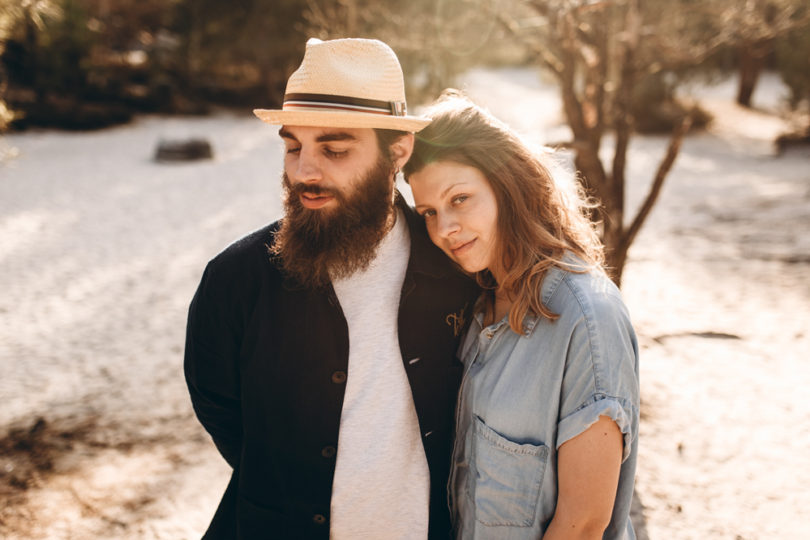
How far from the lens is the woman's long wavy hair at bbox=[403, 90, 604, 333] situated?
1631mm

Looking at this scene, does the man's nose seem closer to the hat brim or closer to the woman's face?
the hat brim

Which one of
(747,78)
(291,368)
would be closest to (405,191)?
(291,368)

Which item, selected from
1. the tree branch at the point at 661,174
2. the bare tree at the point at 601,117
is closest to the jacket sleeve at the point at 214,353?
the bare tree at the point at 601,117

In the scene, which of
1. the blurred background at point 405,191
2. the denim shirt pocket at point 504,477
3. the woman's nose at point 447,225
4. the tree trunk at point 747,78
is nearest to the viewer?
the denim shirt pocket at point 504,477

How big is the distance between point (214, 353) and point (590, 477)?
1096mm

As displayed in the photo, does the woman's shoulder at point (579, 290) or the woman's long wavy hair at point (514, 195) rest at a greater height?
the woman's long wavy hair at point (514, 195)

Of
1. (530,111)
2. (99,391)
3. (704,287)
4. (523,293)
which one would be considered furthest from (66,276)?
(530,111)

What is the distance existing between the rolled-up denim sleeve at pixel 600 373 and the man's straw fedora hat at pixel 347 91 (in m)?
0.72

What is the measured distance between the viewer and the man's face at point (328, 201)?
1631mm

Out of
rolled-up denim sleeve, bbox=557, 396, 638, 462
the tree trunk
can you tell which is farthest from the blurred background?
the tree trunk

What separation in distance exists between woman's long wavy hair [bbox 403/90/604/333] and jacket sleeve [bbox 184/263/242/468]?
0.68 meters

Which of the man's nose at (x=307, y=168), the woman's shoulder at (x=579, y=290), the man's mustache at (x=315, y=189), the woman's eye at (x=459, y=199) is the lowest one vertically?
the woman's shoulder at (x=579, y=290)

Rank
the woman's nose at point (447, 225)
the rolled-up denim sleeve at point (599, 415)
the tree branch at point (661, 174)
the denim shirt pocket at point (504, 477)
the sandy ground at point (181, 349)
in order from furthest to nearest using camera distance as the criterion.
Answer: the tree branch at point (661, 174) → the sandy ground at point (181, 349) → the woman's nose at point (447, 225) → the denim shirt pocket at point (504, 477) → the rolled-up denim sleeve at point (599, 415)

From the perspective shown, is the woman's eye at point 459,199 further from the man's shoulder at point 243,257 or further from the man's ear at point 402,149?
the man's shoulder at point 243,257
